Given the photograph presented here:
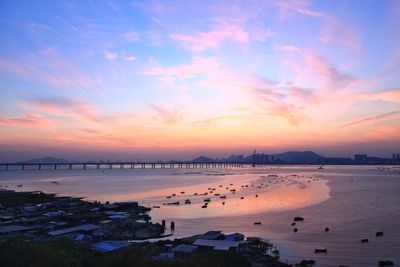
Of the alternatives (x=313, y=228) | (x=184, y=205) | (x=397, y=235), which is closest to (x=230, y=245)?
(x=313, y=228)

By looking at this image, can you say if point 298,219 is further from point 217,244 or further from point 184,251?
point 184,251

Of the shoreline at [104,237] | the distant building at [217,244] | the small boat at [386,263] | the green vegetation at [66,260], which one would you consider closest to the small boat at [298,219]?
the shoreline at [104,237]

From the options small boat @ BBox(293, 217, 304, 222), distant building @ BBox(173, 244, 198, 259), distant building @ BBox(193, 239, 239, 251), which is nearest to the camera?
distant building @ BBox(173, 244, 198, 259)

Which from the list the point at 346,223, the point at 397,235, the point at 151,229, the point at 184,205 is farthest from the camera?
the point at 184,205

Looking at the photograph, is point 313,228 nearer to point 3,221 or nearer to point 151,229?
point 151,229

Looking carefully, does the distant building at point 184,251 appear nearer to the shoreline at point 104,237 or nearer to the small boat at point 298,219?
the shoreline at point 104,237

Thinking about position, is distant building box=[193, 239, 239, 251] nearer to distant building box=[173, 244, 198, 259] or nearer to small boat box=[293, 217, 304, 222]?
distant building box=[173, 244, 198, 259]

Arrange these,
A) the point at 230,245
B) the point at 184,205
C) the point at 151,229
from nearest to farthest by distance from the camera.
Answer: the point at 230,245 < the point at 151,229 < the point at 184,205

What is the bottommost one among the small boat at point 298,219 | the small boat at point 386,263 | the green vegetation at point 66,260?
the small boat at point 386,263

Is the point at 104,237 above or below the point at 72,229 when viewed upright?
below

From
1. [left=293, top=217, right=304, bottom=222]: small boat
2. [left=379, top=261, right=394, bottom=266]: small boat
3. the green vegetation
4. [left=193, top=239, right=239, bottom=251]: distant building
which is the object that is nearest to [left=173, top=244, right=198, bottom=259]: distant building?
[left=193, top=239, right=239, bottom=251]: distant building

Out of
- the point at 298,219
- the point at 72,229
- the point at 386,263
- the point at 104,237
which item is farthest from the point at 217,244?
the point at 298,219
